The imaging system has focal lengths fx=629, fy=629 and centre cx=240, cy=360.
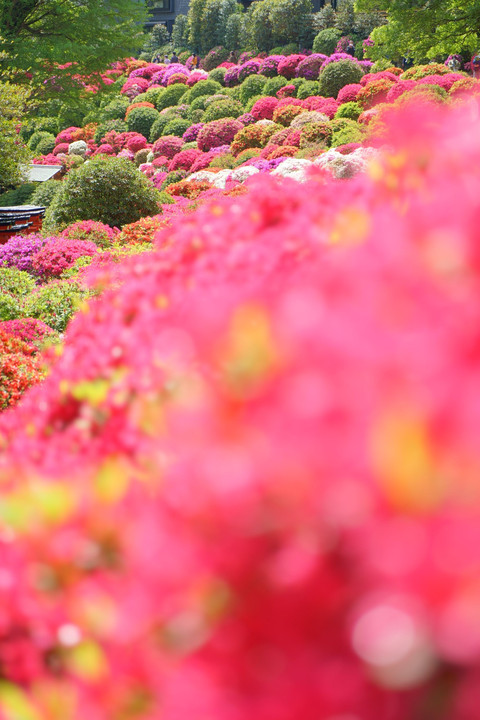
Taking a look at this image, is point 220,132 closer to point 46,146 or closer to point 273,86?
point 273,86

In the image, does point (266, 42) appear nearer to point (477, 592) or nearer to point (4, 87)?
point (4, 87)

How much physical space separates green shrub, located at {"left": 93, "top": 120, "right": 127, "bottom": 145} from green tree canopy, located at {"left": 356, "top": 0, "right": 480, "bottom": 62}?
454 inches

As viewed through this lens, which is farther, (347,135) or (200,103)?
(200,103)

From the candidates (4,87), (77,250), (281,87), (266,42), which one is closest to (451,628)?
(77,250)

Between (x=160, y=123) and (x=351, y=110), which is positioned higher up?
(x=351, y=110)

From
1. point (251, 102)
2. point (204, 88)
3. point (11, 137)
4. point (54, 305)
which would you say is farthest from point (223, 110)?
point (54, 305)

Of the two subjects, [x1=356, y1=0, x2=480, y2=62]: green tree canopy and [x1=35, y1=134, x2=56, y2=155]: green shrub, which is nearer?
[x1=356, y1=0, x2=480, y2=62]: green tree canopy

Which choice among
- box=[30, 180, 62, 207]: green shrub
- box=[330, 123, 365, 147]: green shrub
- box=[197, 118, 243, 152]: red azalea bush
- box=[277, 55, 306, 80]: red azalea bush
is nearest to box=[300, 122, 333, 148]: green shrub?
box=[330, 123, 365, 147]: green shrub

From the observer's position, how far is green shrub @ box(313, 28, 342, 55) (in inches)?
906

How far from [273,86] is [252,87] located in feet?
2.98

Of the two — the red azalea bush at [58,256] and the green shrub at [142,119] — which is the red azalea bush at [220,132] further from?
the red azalea bush at [58,256]

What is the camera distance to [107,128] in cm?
2264

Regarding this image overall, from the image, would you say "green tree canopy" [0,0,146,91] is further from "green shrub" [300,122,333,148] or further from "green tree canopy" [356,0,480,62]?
"green tree canopy" [356,0,480,62]

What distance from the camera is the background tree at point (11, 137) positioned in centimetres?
1403
